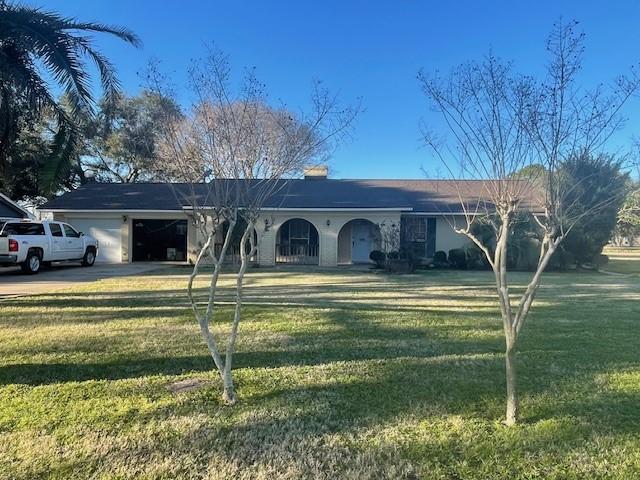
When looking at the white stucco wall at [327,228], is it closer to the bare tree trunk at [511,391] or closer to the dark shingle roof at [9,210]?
the dark shingle roof at [9,210]

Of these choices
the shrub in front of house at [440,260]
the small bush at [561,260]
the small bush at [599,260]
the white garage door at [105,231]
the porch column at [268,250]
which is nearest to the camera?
the small bush at [561,260]

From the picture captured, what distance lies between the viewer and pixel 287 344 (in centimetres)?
653

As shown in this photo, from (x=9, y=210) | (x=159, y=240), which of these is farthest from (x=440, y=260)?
(x=9, y=210)

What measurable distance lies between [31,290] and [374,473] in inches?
452

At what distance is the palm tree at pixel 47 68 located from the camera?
27.6 ft

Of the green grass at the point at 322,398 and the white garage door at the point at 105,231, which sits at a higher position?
the white garage door at the point at 105,231

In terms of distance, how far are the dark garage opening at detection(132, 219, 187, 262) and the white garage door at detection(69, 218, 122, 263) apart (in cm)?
82

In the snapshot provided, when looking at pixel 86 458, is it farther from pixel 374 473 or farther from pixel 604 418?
pixel 604 418

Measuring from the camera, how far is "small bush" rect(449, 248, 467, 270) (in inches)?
802

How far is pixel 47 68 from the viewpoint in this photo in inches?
349

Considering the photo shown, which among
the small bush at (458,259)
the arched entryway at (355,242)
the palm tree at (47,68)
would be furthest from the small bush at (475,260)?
the palm tree at (47,68)

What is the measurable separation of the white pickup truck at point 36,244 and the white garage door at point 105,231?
3423mm

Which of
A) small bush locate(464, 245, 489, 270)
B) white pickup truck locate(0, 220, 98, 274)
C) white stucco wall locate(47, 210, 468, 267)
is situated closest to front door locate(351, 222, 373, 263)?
white stucco wall locate(47, 210, 468, 267)

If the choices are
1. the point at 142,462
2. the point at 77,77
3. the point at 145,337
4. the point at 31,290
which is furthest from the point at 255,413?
the point at 31,290
